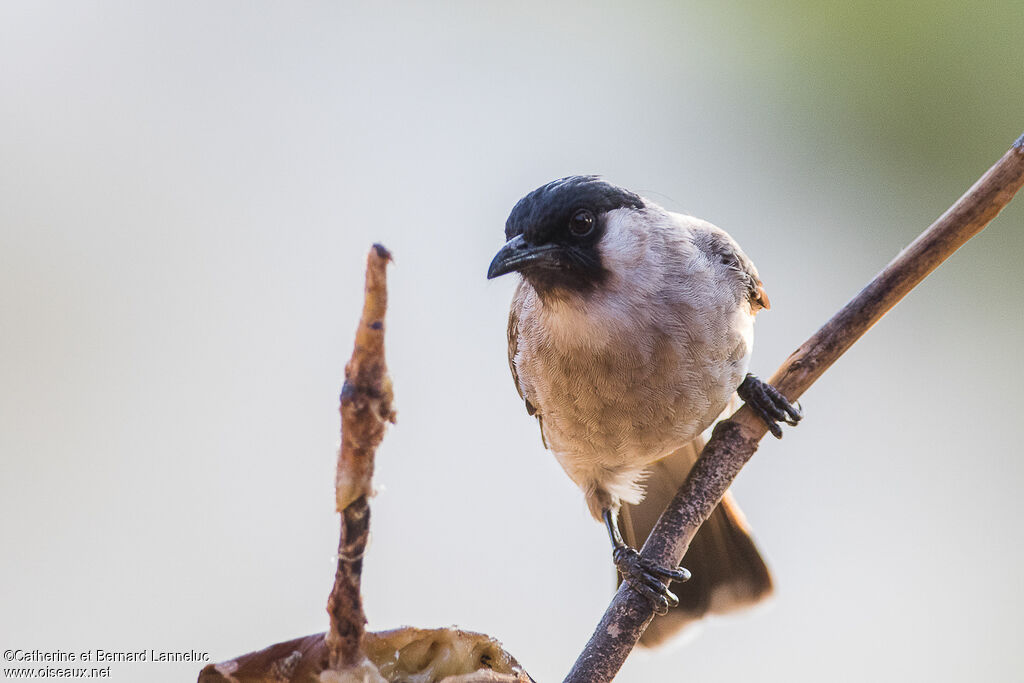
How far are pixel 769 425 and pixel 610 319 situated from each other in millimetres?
558

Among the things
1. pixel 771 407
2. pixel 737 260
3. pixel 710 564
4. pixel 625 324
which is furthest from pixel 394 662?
pixel 710 564

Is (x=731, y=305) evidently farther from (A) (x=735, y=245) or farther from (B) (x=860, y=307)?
(B) (x=860, y=307)

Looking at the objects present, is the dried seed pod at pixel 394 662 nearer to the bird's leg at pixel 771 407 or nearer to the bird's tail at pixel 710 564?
the bird's leg at pixel 771 407

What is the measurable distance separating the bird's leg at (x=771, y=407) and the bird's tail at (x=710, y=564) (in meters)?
0.87

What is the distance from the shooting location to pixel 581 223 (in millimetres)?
2922

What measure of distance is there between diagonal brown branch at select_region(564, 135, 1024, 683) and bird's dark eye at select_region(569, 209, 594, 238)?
694 millimetres

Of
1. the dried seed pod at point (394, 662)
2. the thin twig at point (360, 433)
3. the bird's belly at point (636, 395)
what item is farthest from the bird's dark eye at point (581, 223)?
the thin twig at point (360, 433)

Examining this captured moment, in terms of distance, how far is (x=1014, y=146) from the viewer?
7.47ft

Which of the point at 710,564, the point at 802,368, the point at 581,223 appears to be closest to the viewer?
the point at 802,368

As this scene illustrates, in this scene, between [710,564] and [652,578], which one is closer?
[652,578]

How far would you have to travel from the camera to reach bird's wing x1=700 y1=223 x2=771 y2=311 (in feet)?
10.6

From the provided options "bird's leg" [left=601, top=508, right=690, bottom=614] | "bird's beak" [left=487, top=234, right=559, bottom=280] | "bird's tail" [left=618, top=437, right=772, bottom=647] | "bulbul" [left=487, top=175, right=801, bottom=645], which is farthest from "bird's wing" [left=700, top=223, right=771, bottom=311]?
"bird's leg" [left=601, top=508, right=690, bottom=614]

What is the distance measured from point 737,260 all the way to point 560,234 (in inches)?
28.6

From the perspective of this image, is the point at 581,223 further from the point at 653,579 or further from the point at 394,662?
the point at 394,662
